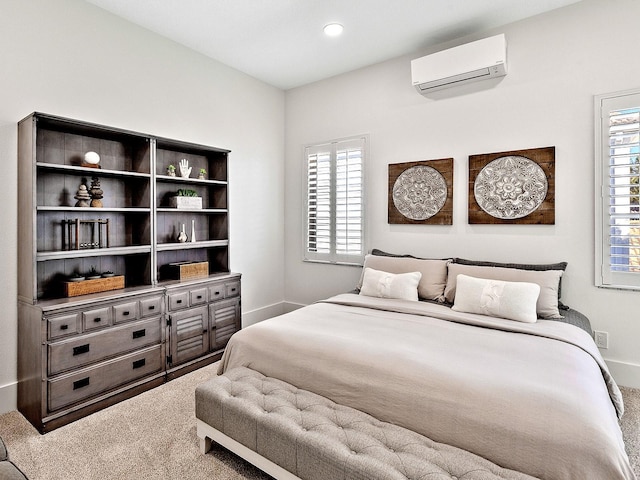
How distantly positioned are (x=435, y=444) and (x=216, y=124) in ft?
11.4

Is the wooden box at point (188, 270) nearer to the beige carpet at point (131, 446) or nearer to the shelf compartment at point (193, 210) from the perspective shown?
the shelf compartment at point (193, 210)

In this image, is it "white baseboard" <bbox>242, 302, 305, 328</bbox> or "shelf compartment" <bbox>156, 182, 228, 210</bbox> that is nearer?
"shelf compartment" <bbox>156, 182, 228, 210</bbox>

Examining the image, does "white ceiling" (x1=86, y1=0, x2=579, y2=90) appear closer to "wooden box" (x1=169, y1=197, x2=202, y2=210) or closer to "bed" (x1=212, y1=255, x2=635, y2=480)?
"wooden box" (x1=169, y1=197, x2=202, y2=210)

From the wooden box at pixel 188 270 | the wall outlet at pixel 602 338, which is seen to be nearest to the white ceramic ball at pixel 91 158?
the wooden box at pixel 188 270

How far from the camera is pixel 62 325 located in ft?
7.47

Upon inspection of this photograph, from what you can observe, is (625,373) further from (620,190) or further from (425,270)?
(425,270)

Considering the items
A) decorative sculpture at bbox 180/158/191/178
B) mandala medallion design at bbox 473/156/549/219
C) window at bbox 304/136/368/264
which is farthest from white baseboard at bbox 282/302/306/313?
mandala medallion design at bbox 473/156/549/219

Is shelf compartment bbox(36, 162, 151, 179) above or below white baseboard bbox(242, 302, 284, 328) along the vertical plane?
above

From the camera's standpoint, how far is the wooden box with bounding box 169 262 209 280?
322 cm

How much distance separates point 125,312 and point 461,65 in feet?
11.0

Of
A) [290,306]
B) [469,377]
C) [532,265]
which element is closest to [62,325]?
[469,377]

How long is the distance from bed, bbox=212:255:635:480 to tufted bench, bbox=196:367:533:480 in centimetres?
→ 10

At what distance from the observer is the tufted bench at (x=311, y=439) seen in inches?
50.1

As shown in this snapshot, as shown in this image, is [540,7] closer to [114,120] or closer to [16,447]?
[114,120]
